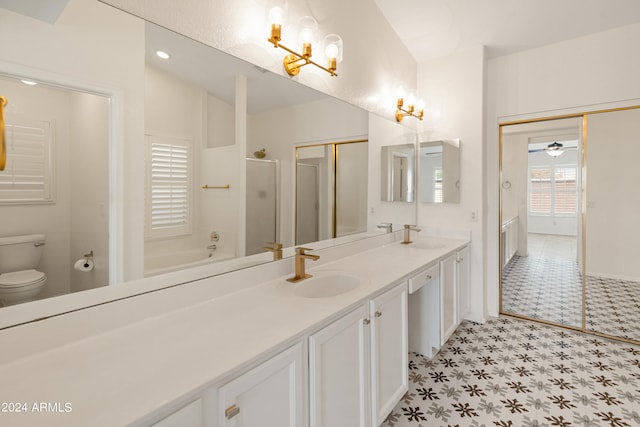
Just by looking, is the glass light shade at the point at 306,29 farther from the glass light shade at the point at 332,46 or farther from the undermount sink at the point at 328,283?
the undermount sink at the point at 328,283

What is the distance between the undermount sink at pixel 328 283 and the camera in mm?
1577

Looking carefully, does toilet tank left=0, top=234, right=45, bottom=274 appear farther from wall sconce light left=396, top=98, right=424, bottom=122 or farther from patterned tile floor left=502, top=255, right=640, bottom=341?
patterned tile floor left=502, top=255, right=640, bottom=341

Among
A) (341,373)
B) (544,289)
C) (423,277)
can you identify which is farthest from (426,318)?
(544,289)

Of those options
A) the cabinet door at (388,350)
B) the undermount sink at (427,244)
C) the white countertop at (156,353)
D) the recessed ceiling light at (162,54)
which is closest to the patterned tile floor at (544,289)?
the undermount sink at (427,244)

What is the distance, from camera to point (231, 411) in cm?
81

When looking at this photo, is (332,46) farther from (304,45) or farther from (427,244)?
(427,244)

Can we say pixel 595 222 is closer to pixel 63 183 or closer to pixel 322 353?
pixel 322 353

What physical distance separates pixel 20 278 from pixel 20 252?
0.25ft

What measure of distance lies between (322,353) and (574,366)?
7.05 feet

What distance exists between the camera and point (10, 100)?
2.77ft

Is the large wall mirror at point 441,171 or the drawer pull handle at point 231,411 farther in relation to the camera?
the large wall mirror at point 441,171

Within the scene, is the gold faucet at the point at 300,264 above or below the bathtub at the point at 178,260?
below

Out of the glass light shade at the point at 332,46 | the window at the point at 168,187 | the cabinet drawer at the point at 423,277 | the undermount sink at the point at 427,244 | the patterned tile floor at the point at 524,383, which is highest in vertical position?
the glass light shade at the point at 332,46

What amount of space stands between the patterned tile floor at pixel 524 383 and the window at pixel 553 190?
3.65ft
